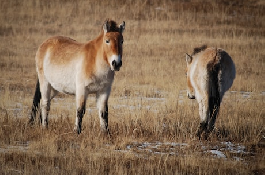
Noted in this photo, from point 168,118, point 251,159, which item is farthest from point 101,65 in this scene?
point 251,159

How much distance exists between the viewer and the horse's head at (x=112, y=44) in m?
6.65

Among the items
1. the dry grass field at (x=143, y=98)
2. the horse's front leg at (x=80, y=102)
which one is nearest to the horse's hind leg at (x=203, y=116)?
the dry grass field at (x=143, y=98)

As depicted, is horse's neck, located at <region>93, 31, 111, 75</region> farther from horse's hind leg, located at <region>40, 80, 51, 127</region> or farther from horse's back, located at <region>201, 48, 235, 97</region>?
horse's back, located at <region>201, 48, 235, 97</region>

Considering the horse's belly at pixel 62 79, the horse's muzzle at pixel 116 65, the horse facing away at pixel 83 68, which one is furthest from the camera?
the horse's belly at pixel 62 79

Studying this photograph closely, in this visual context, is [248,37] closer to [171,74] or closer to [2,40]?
[171,74]

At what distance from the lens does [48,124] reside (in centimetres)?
823

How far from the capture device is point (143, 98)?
37.5ft

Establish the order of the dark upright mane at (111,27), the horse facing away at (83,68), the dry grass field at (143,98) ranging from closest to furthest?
the dry grass field at (143,98)
the horse facing away at (83,68)
the dark upright mane at (111,27)

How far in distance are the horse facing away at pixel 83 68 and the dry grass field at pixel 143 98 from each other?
0.55 metres

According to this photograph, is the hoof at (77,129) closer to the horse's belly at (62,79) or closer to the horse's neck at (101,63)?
the horse's belly at (62,79)

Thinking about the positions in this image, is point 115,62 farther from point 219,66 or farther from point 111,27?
point 219,66

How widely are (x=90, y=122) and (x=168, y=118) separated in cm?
173

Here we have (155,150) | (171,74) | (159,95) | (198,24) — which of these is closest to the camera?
(155,150)

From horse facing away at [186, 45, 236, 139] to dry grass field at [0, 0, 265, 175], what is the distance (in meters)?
0.40
